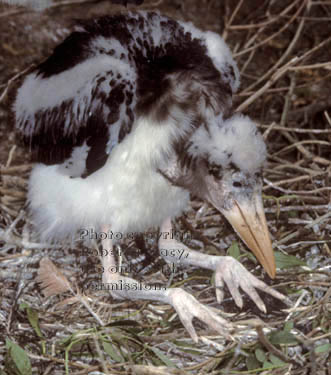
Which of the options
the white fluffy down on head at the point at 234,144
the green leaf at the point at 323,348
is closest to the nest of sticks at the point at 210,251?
the green leaf at the point at 323,348

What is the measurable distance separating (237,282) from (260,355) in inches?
8.3

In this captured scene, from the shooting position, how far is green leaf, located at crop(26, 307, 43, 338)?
1121 mm

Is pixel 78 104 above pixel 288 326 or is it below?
above

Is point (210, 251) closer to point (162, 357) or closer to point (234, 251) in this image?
point (234, 251)

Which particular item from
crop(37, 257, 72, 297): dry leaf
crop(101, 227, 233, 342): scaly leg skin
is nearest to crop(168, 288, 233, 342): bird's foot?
crop(101, 227, 233, 342): scaly leg skin

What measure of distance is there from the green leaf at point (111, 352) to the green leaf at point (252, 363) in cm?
23

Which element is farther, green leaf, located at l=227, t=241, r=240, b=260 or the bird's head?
green leaf, located at l=227, t=241, r=240, b=260

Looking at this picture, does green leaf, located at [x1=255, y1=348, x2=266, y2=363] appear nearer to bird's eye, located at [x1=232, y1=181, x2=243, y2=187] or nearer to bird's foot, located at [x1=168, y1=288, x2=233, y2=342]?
bird's foot, located at [x1=168, y1=288, x2=233, y2=342]

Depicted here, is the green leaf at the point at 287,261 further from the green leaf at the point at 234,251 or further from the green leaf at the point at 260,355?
the green leaf at the point at 260,355

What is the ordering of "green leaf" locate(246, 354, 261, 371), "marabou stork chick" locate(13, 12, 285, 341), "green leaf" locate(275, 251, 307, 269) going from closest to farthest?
"green leaf" locate(246, 354, 261, 371) → "marabou stork chick" locate(13, 12, 285, 341) → "green leaf" locate(275, 251, 307, 269)

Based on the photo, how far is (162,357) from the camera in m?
1.04

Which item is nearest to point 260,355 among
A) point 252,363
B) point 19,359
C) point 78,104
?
point 252,363

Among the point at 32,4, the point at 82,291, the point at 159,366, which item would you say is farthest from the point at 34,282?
the point at 32,4

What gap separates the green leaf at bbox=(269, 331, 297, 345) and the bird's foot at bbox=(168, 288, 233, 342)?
3.4 inches
